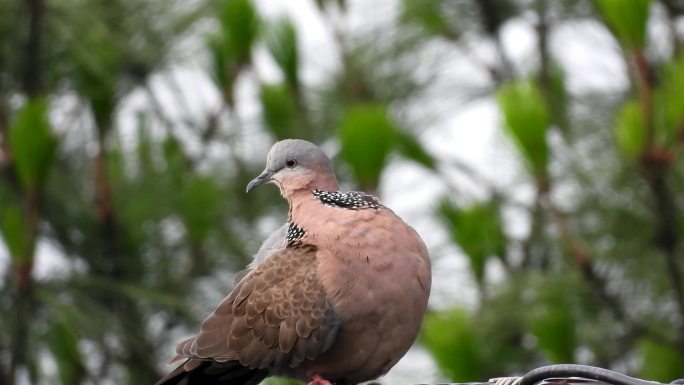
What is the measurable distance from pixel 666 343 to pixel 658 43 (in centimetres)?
99

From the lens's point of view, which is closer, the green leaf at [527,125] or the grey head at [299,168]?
the grey head at [299,168]

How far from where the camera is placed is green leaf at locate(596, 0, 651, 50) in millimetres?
3512

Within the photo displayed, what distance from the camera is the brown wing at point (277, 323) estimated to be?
8.79 ft

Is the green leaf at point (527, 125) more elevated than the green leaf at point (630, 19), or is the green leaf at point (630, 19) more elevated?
the green leaf at point (630, 19)

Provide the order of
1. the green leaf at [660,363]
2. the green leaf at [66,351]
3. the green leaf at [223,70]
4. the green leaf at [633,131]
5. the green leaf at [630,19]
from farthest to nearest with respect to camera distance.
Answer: the green leaf at [223,70] < the green leaf at [66,351] < the green leaf at [660,363] < the green leaf at [630,19] < the green leaf at [633,131]

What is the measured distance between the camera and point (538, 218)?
4547 mm

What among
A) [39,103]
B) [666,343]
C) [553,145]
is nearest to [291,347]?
[39,103]

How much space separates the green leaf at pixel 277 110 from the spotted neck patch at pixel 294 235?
1.44 m

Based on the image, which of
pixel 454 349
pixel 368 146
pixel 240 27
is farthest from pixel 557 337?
pixel 240 27

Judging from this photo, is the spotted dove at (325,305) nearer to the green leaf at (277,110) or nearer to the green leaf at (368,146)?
the green leaf at (368,146)

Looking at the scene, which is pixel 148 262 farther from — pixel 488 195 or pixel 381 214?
pixel 381 214

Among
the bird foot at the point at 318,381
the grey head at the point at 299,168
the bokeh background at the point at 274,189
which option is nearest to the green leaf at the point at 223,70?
the bokeh background at the point at 274,189

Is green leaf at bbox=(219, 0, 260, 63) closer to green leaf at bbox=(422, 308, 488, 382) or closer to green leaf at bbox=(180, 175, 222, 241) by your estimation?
green leaf at bbox=(180, 175, 222, 241)

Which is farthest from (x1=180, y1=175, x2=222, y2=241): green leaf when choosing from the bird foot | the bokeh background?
the bird foot
